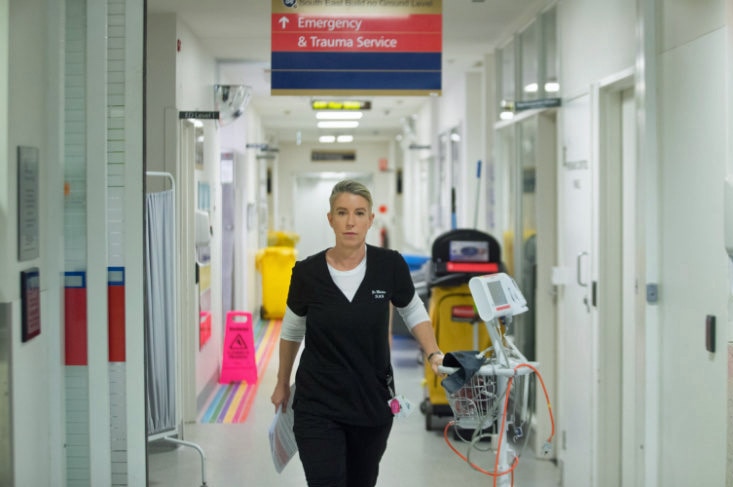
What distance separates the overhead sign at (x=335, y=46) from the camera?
4352 mm

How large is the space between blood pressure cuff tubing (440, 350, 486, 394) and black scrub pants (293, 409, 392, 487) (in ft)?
1.26

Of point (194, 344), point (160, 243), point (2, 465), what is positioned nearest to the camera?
point (2, 465)

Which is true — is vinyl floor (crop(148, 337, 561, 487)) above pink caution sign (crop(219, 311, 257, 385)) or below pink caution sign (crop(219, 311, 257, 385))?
below

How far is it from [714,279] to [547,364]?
2648mm

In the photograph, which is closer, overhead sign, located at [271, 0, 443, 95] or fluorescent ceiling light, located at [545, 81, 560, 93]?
overhead sign, located at [271, 0, 443, 95]

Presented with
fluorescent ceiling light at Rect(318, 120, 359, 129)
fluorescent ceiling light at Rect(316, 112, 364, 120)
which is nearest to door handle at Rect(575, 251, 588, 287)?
fluorescent ceiling light at Rect(316, 112, 364, 120)

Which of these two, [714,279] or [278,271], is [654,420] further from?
[278,271]

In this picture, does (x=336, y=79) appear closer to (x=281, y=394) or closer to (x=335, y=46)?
(x=335, y=46)

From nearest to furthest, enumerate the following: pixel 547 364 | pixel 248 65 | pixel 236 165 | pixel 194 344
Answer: pixel 547 364
pixel 194 344
pixel 248 65
pixel 236 165

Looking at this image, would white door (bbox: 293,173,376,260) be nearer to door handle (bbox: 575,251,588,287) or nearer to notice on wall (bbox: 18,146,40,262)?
door handle (bbox: 575,251,588,287)

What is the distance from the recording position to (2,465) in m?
3.00

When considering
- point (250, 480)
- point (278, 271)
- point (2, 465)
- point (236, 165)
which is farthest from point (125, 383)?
point (278, 271)

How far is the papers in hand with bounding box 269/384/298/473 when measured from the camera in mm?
3387

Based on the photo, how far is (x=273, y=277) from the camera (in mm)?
11438
